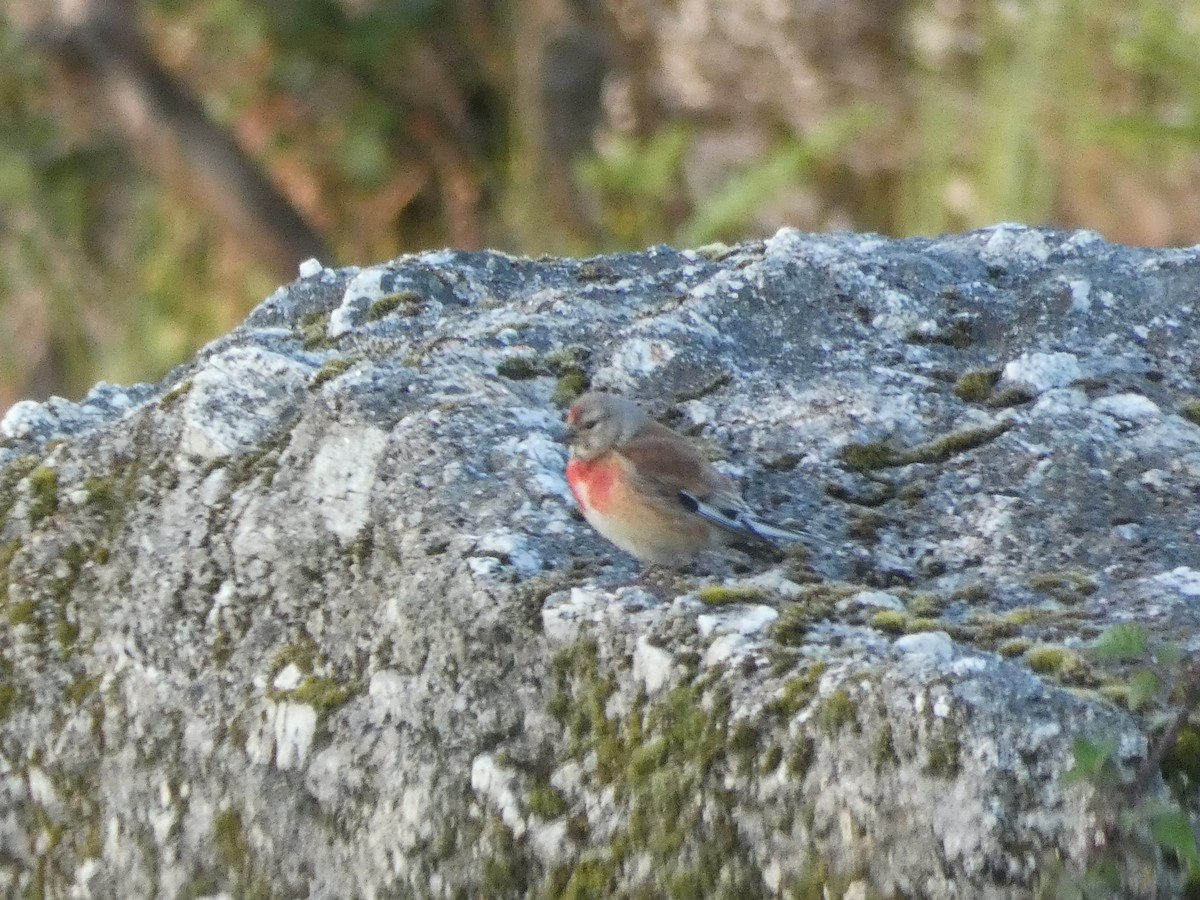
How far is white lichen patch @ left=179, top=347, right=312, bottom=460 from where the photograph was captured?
3221mm

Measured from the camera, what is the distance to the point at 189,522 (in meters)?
3.12

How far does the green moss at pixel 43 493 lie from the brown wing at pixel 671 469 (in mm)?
1209

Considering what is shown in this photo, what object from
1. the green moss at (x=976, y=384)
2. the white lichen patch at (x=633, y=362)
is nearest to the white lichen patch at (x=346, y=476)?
the white lichen patch at (x=633, y=362)

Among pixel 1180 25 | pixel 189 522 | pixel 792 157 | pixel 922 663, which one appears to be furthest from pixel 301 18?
pixel 922 663

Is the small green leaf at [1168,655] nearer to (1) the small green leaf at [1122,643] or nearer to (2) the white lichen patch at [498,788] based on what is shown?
(1) the small green leaf at [1122,643]

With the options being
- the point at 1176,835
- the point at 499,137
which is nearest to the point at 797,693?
the point at 1176,835

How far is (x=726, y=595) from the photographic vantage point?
8.48ft

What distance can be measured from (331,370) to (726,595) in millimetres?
1187

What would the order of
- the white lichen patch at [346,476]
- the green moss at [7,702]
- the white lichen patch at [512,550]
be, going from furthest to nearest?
the green moss at [7,702], the white lichen patch at [346,476], the white lichen patch at [512,550]

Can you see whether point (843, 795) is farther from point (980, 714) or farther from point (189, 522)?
point (189, 522)

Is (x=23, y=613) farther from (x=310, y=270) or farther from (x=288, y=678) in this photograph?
(x=310, y=270)

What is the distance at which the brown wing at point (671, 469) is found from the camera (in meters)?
2.96

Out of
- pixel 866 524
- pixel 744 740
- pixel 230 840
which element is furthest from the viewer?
pixel 866 524

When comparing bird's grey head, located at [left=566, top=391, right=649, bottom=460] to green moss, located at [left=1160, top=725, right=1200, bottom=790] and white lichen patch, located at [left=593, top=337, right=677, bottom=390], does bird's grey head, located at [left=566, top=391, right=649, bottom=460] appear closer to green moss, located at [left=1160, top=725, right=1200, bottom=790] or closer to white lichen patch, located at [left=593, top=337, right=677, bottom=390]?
white lichen patch, located at [left=593, top=337, right=677, bottom=390]
